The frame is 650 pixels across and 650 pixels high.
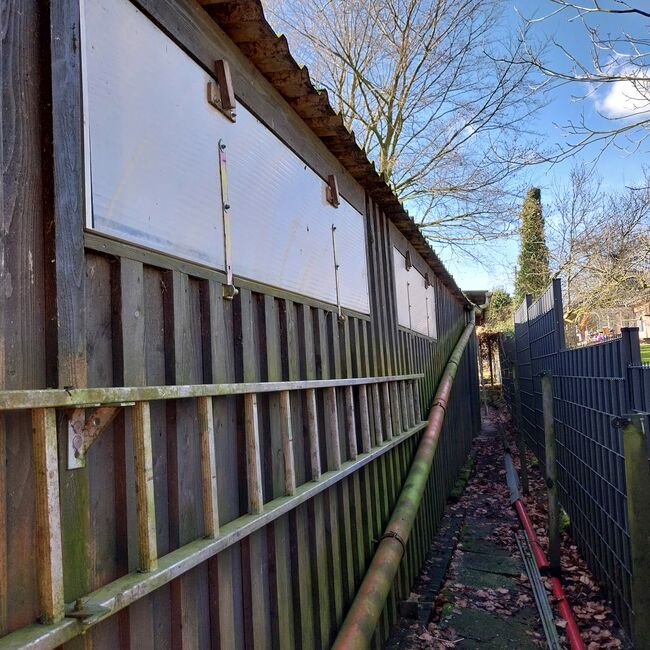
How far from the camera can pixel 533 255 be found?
2519 cm

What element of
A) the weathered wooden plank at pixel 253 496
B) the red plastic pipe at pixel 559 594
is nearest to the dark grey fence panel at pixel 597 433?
the red plastic pipe at pixel 559 594

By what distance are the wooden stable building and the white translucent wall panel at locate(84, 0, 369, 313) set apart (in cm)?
1

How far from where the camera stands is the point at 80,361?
1.42m

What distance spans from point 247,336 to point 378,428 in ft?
6.72

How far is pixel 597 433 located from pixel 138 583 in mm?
4386

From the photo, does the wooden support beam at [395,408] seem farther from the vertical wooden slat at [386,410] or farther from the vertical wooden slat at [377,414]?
the vertical wooden slat at [377,414]

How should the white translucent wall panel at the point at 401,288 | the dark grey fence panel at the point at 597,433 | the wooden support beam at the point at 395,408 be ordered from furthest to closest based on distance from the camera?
1. the white translucent wall panel at the point at 401,288
2. the wooden support beam at the point at 395,408
3. the dark grey fence panel at the point at 597,433

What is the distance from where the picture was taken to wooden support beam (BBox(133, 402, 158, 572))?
4.96 feet

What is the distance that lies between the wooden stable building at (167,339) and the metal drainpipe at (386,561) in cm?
16

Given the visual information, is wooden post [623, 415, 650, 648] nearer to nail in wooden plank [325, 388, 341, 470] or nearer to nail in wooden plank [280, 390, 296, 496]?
nail in wooden plank [325, 388, 341, 470]

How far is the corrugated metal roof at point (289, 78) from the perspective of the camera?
229cm

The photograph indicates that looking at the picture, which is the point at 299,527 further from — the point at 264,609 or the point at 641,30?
the point at 641,30

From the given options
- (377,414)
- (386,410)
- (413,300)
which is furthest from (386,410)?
(413,300)

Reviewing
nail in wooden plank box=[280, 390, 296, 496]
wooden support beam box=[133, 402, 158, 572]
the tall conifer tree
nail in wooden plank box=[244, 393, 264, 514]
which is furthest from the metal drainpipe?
the tall conifer tree
